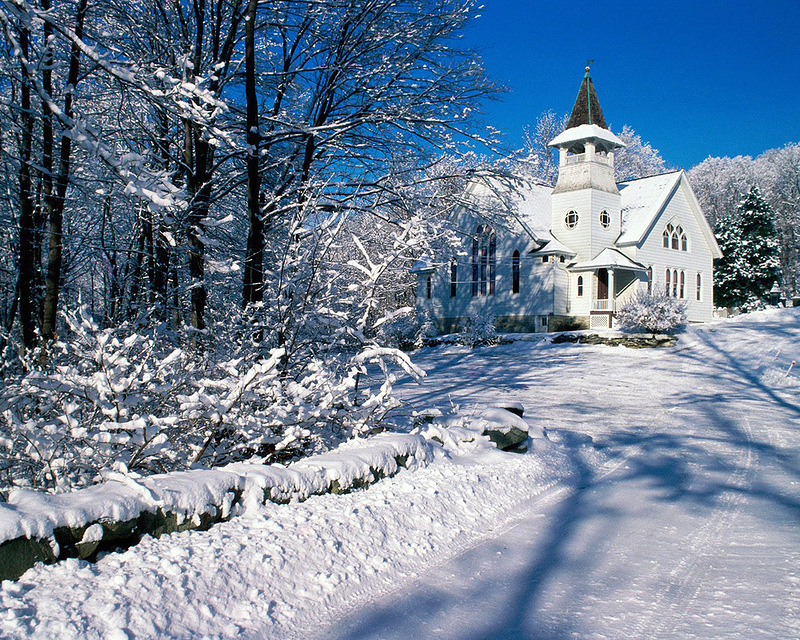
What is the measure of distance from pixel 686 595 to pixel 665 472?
381 cm

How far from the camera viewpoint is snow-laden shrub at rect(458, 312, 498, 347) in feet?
90.7

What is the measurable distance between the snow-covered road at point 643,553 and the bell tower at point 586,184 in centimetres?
1859

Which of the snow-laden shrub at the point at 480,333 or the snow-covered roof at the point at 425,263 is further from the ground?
the snow-covered roof at the point at 425,263

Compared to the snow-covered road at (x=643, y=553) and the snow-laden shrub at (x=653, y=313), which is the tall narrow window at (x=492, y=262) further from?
the snow-covered road at (x=643, y=553)

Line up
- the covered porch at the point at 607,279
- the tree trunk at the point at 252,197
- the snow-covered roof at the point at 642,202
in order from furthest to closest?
the snow-covered roof at the point at 642,202, the covered porch at the point at 607,279, the tree trunk at the point at 252,197

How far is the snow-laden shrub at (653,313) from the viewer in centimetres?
2452

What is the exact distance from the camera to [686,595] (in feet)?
13.0

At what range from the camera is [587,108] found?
2923 cm

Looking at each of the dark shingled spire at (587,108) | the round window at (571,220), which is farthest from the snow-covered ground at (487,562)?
the dark shingled spire at (587,108)

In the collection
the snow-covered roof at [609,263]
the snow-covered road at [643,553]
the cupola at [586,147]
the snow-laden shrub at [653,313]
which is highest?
the cupola at [586,147]

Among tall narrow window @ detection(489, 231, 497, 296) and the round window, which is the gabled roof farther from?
tall narrow window @ detection(489, 231, 497, 296)

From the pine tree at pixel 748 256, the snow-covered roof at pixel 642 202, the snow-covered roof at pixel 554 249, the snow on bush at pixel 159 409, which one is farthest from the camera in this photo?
the pine tree at pixel 748 256

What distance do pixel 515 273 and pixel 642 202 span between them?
7.56m

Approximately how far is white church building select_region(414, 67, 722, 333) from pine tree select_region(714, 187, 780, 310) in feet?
26.5
